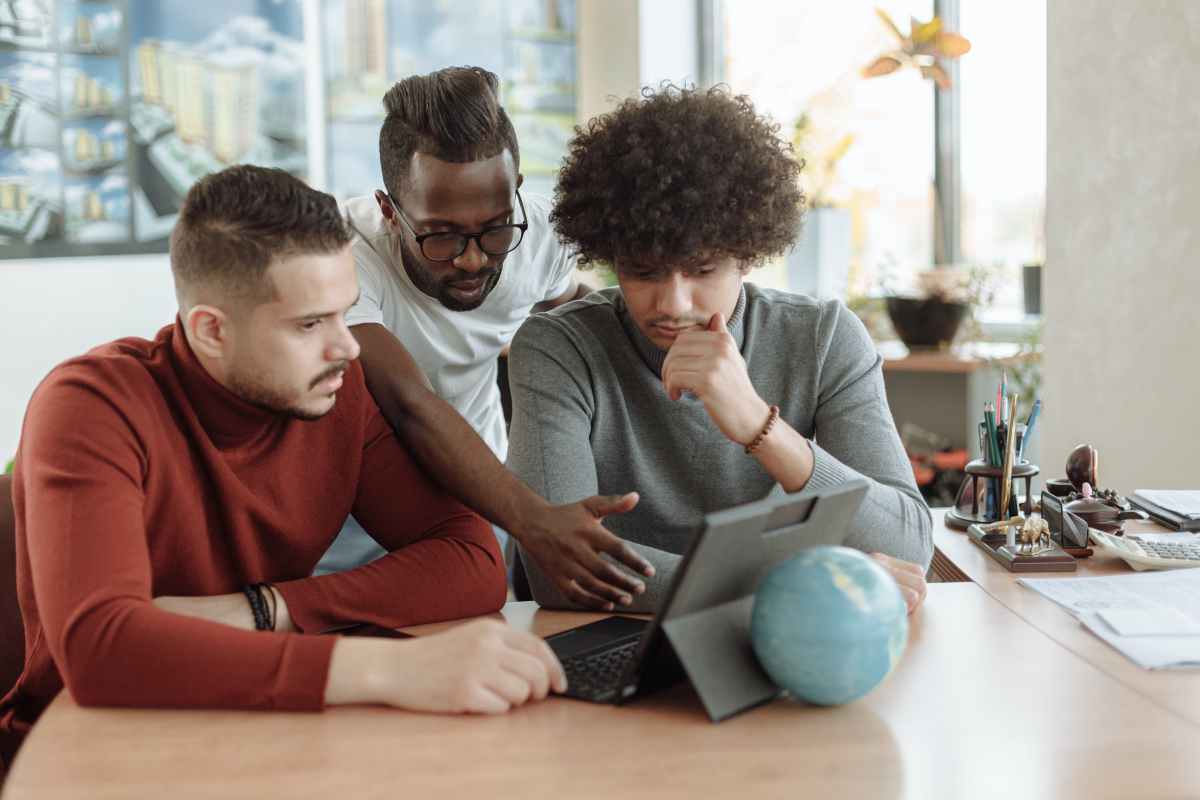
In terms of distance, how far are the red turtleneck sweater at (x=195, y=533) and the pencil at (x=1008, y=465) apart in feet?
2.70

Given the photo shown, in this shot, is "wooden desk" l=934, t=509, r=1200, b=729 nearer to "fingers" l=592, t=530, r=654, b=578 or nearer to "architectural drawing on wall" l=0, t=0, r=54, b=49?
"fingers" l=592, t=530, r=654, b=578

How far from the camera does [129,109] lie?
12.0 feet

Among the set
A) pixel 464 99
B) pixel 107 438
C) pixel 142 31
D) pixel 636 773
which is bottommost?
pixel 636 773

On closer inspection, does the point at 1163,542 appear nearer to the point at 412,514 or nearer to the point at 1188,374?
the point at 412,514

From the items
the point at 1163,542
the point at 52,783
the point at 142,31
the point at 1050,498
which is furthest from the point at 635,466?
the point at 142,31

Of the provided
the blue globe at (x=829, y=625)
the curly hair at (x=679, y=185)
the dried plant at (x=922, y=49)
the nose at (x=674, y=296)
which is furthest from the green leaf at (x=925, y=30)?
the blue globe at (x=829, y=625)

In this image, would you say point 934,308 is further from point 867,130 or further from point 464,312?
point 464,312

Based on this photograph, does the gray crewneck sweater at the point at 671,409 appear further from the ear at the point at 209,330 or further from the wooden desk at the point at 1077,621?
the ear at the point at 209,330

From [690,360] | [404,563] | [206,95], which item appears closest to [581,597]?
[404,563]

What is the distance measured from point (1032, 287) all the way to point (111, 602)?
348 cm

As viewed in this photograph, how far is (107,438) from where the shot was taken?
1370mm

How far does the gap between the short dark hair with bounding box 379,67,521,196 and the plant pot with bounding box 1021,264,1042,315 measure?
2539 millimetres

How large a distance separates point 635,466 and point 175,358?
64 cm

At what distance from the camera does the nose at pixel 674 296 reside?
167cm
